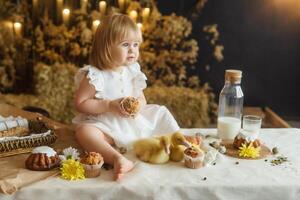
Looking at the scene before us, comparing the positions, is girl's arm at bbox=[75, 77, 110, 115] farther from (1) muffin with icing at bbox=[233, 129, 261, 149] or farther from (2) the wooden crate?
(2) the wooden crate

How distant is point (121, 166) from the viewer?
3.90 ft

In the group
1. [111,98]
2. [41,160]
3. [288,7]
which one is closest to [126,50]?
[111,98]

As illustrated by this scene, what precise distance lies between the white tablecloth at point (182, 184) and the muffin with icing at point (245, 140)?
12 cm

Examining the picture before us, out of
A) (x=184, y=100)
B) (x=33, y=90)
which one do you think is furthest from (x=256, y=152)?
(x=33, y=90)

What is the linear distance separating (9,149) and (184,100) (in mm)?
2046

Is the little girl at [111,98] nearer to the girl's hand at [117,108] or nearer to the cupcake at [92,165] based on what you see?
the girl's hand at [117,108]

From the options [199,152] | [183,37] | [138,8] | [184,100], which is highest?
[138,8]

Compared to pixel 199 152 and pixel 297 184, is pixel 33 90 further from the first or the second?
pixel 297 184

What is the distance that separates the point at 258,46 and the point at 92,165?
2.51 meters

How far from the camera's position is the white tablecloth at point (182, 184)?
1.12m

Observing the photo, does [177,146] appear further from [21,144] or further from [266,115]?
[266,115]

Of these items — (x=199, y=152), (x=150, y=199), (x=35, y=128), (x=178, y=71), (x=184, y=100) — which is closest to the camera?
(x=150, y=199)

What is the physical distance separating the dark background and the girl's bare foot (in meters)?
2.29

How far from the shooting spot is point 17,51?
3328 mm
